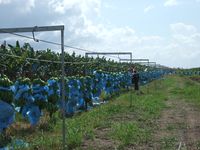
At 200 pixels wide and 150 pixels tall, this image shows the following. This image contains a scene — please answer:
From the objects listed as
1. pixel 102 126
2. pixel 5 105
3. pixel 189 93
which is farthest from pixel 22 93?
pixel 189 93

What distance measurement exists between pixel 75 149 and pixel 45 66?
16.0 m

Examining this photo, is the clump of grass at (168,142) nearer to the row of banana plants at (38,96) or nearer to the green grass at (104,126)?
the green grass at (104,126)

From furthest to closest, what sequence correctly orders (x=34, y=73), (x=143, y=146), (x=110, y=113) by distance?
(x=34, y=73)
(x=110, y=113)
(x=143, y=146)

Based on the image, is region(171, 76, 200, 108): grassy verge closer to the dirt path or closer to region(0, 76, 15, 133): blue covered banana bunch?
the dirt path

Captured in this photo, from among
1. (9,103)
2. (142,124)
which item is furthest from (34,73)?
(9,103)

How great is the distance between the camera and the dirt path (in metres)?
10.3

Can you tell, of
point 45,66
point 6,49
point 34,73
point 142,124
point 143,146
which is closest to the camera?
point 143,146

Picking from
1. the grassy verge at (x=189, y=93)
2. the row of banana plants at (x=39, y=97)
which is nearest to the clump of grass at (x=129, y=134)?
the row of banana plants at (x=39, y=97)

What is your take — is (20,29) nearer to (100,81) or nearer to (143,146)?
(143,146)

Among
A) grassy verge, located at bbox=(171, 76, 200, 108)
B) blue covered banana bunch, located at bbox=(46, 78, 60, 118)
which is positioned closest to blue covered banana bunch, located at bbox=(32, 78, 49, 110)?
blue covered banana bunch, located at bbox=(46, 78, 60, 118)

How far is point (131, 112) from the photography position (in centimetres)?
1714

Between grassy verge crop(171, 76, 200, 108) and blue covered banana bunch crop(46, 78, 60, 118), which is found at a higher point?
blue covered banana bunch crop(46, 78, 60, 118)

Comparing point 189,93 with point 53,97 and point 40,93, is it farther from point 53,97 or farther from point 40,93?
point 40,93

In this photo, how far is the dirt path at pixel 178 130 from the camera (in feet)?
33.7
